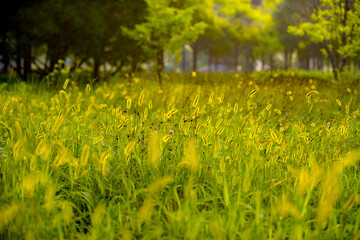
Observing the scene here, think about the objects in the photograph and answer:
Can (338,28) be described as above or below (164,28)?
below

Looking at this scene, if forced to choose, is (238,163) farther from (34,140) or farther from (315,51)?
(315,51)

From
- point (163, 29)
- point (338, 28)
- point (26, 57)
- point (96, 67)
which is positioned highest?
point (163, 29)

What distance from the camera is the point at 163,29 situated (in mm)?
12367

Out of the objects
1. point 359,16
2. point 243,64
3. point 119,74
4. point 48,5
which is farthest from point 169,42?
point 243,64

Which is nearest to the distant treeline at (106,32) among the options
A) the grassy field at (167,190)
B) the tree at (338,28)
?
the tree at (338,28)

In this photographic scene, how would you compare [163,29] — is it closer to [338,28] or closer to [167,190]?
[338,28]

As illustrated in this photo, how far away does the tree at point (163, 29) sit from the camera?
12.0 metres

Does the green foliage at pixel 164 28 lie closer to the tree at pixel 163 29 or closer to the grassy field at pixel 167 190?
the tree at pixel 163 29

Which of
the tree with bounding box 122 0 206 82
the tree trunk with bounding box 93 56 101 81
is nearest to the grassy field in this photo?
the tree trunk with bounding box 93 56 101 81

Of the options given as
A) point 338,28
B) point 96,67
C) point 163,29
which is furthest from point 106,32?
point 338,28

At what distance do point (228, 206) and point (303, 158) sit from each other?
1.26 meters

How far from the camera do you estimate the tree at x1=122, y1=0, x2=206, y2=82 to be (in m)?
12.0

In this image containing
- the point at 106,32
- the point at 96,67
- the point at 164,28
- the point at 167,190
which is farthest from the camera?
the point at 164,28

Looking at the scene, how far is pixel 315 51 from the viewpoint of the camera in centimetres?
3134
